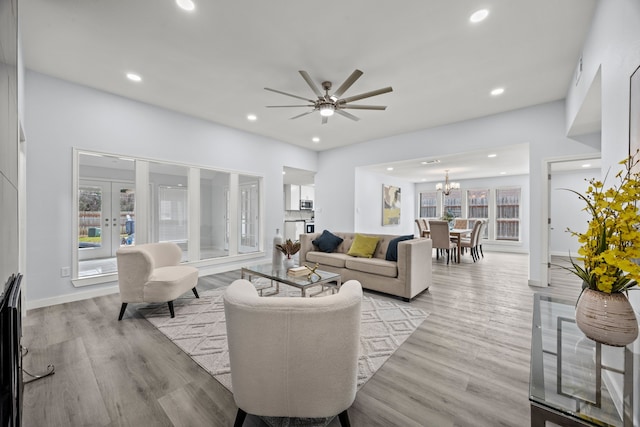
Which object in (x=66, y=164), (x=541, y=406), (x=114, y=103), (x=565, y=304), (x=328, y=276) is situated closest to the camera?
(x=541, y=406)

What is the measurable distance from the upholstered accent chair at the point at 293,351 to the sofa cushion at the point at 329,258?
2.85m

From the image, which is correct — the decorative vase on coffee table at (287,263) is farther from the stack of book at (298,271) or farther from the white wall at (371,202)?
the white wall at (371,202)

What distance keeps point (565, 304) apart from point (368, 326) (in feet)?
5.19

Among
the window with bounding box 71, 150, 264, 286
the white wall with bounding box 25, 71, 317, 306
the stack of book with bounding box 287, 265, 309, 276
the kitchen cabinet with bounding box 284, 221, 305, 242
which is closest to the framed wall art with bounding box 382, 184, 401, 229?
the kitchen cabinet with bounding box 284, 221, 305, 242

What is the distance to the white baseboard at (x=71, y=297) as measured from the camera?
319 centimetres

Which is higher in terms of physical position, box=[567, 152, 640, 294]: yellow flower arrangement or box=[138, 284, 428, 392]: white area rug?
box=[567, 152, 640, 294]: yellow flower arrangement

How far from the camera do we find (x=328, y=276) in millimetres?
3094

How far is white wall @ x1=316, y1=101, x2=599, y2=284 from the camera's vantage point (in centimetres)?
401

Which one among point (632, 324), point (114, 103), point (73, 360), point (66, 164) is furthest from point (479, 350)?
point (114, 103)

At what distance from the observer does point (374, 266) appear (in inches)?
145

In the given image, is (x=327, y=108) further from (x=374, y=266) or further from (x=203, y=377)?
(x=203, y=377)

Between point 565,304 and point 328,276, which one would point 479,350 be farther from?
point 328,276

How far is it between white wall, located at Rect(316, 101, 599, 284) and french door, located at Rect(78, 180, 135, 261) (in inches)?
170

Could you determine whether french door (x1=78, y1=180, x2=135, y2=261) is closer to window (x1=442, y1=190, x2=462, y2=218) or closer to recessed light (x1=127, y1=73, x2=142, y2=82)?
recessed light (x1=127, y1=73, x2=142, y2=82)
